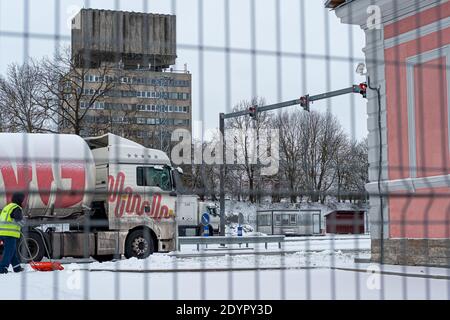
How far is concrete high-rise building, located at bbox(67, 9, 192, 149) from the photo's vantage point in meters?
3.83

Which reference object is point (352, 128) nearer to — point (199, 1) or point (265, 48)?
point (265, 48)

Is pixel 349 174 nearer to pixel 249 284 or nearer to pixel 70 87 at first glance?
pixel 249 284

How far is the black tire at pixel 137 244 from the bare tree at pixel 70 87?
4955 millimetres

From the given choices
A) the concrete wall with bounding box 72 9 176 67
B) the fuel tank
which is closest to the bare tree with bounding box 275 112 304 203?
the concrete wall with bounding box 72 9 176 67

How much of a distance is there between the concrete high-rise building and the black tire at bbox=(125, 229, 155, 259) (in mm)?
12155

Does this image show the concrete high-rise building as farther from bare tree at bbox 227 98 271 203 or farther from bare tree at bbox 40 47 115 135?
bare tree at bbox 227 98 271 203

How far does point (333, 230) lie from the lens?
5102 mm

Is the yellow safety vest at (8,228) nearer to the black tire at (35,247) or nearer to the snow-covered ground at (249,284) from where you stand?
the snow-covered ground at (249,284)

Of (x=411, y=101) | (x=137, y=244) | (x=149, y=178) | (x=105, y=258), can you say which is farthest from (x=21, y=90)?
(x=105, y=258)

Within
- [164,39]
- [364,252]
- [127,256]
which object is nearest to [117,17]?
[164,39]

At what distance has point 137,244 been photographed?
1736 centimetres

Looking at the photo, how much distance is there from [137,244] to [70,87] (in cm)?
891

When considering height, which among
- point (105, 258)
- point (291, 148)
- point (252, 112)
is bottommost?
point (105, 258)

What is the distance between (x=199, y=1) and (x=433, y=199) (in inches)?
89.9
